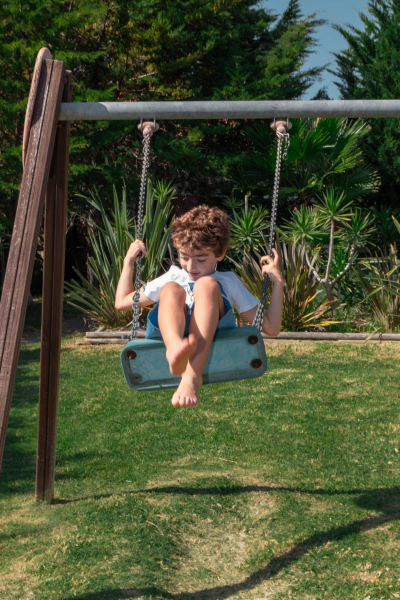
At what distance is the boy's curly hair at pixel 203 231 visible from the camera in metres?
3.05

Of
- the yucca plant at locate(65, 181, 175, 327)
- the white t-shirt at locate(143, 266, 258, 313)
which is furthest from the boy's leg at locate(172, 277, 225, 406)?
the yucca plant at locate(65, 181, 175, 327)

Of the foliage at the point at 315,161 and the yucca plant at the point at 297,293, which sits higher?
the foliage at the point at 315,161

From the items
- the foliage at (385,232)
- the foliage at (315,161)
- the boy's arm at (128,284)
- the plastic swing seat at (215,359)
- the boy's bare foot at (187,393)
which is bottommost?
the boy's bare foot at (187,393)

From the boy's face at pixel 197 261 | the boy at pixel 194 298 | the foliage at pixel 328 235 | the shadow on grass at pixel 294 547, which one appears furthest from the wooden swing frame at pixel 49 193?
the foliage at pixel 328 235

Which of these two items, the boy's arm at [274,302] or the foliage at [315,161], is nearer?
the boy's arm at [274,302]

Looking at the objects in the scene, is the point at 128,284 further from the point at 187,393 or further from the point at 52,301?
the point at 187,393

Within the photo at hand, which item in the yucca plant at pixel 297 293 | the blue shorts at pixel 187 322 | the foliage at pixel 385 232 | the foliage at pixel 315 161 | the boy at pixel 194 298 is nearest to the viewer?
the boy at pixel 194 298

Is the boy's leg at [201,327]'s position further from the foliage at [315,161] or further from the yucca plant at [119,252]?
the foliage at [315,161]

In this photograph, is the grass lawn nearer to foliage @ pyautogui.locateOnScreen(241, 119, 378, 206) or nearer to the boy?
the boy

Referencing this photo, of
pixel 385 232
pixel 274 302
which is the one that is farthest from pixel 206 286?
pixel 385 232

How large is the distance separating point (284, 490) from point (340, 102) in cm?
242

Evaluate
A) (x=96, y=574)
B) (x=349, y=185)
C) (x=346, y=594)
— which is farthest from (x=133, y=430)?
(x=349, y=185)

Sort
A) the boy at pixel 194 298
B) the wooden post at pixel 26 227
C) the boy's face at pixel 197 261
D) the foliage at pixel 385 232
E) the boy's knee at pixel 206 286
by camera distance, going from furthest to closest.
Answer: the foliage at pixel 385 232, the boy's face at pixel 197 261, the boy's knee at pixel 206 286, the boy at pixel 194 298, the wooden post at pixel 26 227

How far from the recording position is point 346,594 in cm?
278
